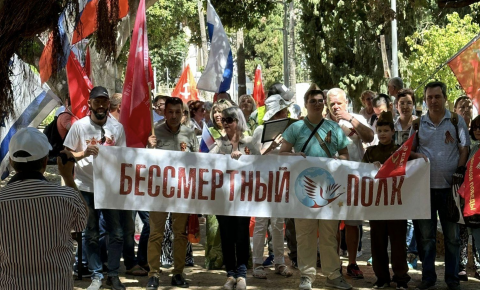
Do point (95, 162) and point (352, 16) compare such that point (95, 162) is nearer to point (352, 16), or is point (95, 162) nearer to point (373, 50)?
point (352, 16)

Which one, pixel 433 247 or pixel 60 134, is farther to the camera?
pixel 60 134

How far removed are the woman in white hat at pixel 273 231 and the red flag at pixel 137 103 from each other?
126cm

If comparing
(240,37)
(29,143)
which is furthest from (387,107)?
(240,37)

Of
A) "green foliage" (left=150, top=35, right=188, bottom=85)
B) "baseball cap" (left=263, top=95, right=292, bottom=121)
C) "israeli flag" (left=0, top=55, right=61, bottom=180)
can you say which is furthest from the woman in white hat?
"green foliage" (left=150, top=35, right=188, bottom=85)

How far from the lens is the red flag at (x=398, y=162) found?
859 cm

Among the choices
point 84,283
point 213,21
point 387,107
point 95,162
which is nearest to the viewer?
point 95,162

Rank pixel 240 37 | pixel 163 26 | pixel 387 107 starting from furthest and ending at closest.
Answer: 1. pixel 240 37
2. pixel 163 26
3. pixel 387 107

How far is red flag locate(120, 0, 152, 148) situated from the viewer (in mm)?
9164

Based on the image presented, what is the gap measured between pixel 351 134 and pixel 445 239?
1649mm

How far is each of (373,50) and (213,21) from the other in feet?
91.7

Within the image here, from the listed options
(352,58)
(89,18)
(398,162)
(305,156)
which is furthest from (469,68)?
(352,58)

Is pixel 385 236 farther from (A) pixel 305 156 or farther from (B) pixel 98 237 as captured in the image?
(B) pixel 98 237

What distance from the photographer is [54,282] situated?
488 cm

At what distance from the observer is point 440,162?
8.75 meters
